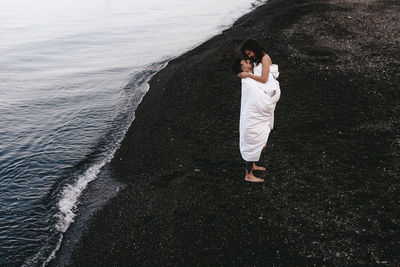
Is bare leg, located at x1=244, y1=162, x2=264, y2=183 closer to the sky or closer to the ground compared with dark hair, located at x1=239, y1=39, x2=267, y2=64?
closer to the ground

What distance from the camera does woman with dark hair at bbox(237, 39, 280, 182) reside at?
6.12m

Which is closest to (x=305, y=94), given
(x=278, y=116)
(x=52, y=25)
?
(x=278, y=116)

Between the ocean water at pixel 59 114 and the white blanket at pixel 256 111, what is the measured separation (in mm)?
4460

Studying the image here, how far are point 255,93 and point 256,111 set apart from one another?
0.37 metres

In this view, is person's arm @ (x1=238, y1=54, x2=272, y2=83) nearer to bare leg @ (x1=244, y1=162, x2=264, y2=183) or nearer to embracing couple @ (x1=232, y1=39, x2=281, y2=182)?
embracing couple @ (x1=232, y1=39, x2=281, y2=182)

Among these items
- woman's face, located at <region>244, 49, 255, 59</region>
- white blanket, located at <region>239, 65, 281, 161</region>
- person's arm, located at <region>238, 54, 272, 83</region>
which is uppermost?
woman's face, located at <region>244, 49, 255, 59</region>

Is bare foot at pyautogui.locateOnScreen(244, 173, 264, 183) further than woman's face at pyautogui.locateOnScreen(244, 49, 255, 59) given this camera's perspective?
Yes

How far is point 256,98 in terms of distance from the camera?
20.0 feet

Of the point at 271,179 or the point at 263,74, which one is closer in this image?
the point at 263,74

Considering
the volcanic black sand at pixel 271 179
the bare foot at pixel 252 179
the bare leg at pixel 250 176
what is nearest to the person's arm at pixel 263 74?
the bare leg at pixel 250 176

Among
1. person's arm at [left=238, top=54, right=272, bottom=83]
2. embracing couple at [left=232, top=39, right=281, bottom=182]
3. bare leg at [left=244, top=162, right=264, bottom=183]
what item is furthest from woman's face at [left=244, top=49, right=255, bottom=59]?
bare leg at [left=244, top=162, right=264, bottom=183]

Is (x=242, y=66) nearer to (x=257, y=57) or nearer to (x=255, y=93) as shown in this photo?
(x=257, y=57)

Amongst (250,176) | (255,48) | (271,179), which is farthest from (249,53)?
(271,179)

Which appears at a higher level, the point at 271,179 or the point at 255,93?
the point at 255,93
